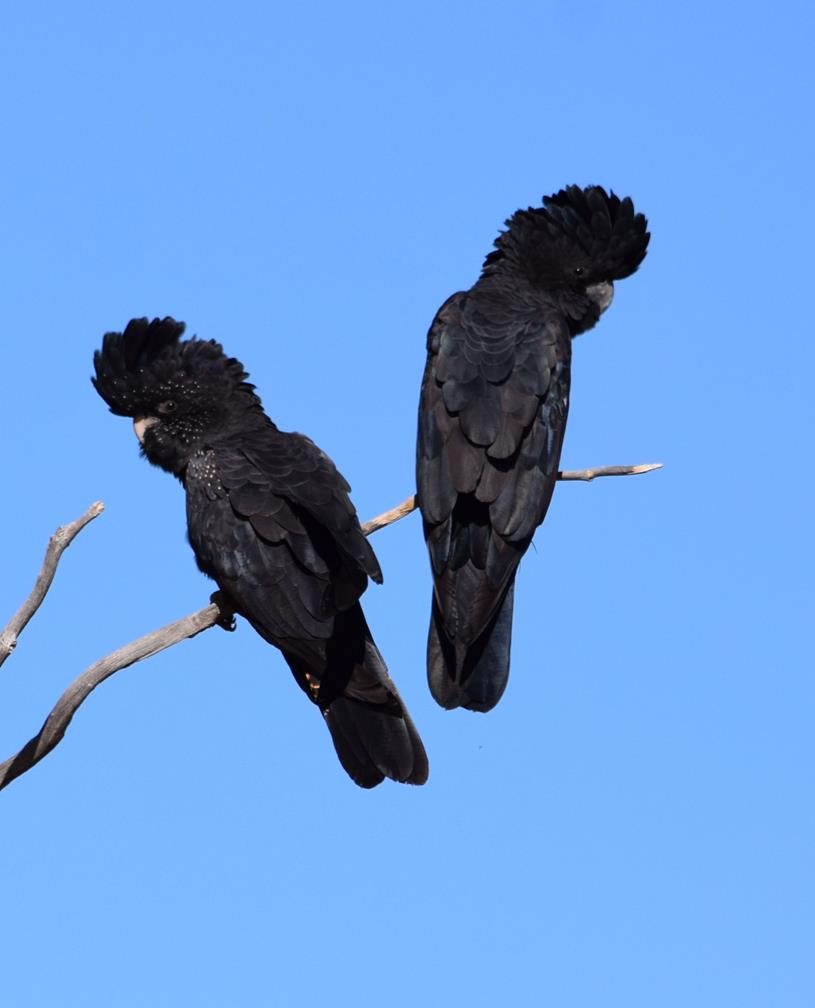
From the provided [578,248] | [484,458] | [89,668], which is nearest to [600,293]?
[578,248]

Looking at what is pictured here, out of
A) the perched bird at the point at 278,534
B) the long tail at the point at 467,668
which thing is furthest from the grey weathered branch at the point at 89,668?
the long tail at the point at 467,668

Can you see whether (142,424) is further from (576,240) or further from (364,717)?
(576,240)

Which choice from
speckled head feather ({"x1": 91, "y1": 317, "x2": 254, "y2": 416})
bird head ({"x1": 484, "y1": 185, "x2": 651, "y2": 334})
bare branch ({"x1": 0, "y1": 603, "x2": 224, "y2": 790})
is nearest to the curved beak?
bird head ({"x1": 484, "y1": 185, "x2": 651, "y2": 334})

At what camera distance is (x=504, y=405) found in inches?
261

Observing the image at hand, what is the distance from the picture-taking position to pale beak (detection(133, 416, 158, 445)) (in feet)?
22.5

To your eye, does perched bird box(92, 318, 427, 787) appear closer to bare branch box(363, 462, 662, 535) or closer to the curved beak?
bare branch box(363, 462, 662, 535)

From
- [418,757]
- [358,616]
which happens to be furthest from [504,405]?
[418,757]

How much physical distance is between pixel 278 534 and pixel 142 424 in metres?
1.06

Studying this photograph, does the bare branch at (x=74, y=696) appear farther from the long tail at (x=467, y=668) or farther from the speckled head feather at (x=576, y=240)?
the speckled head feather at (x=576, y=240)

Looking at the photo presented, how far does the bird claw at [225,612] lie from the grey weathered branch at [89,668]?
330 mm

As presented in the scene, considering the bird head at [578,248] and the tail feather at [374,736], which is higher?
the bird head at [578,248]

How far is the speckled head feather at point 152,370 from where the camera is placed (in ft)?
22.3

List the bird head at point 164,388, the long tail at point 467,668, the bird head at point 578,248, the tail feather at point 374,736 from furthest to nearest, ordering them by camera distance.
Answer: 1. the bird head at point 578,248
2. the bird head at point 164,388
3. the long tail at point 467,668
4. the tail feather at point 374,736

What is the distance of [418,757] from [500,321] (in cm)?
210
